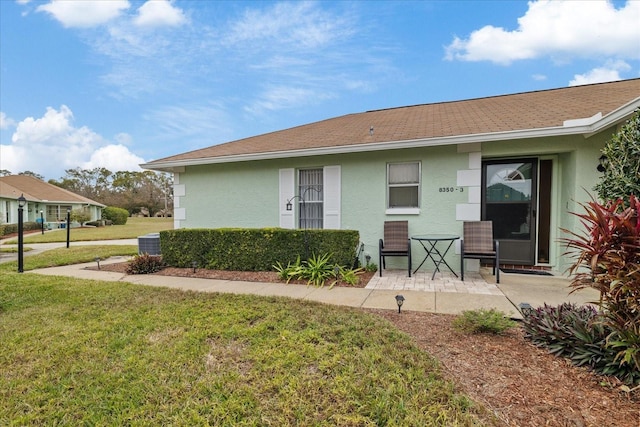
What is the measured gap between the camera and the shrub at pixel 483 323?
3.01 metres

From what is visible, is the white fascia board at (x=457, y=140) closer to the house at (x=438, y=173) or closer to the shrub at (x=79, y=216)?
→ the house at (x=438, y=173)

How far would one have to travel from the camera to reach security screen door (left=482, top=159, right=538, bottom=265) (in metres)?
6.39

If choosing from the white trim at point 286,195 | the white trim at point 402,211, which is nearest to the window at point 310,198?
the white trim at point 286,195

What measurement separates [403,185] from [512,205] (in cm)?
237

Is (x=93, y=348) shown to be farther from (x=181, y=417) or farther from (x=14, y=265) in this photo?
(x=14, y=265)

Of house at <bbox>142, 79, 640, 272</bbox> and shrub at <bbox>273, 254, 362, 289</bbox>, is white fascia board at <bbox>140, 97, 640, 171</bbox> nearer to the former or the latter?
house at <bbox>142, 79, 640, 272</bbox>

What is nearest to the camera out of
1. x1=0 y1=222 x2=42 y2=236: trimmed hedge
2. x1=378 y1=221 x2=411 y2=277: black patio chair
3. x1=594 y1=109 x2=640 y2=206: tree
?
x1=594 y1=109 x2=640 y2=206: tree

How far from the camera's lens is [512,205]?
21.3ft

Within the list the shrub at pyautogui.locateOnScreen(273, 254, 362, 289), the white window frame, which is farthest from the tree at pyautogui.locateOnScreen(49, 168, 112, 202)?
the white window frame

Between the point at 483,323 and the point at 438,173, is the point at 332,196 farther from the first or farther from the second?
the point at 483,323

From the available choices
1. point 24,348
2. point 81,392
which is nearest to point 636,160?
point 81,392

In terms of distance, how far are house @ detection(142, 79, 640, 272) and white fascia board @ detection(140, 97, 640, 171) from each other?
2 cm

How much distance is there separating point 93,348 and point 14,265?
24.3ft

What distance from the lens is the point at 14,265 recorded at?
7.74m
